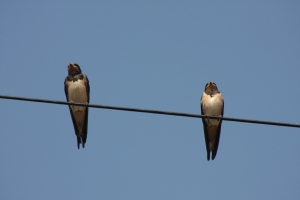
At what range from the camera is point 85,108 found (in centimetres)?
1283

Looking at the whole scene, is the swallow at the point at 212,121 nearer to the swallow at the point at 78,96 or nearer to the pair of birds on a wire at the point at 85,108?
the pair of birds on a wire at the point at 85,108

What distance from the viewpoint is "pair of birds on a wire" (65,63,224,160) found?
12.6 metres

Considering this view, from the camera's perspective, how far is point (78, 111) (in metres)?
12.8

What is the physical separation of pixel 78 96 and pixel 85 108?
43 centimetres

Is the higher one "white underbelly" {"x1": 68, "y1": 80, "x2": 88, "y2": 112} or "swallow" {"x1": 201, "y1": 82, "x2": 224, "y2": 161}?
"white underbelly" {"x1": 68, "y1": 80, "x2": 88, "y2": 112}

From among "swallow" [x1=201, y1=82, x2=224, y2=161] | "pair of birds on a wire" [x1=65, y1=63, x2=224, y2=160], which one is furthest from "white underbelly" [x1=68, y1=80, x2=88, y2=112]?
"swallow" [x1=201, y1=82, x2=224, y2=161]

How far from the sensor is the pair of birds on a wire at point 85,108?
41.3 feet

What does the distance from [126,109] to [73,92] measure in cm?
500

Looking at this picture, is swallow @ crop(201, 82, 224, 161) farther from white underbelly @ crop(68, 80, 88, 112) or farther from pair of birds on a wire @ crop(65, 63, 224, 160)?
white underbelly @ crop(68, 80, 88, 112)

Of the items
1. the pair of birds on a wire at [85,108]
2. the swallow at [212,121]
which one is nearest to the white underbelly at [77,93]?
the pair of birds on a wire at [85,108]

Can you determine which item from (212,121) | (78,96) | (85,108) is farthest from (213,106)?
(78,96)

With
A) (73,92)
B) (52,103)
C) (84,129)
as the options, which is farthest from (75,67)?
(52,103)

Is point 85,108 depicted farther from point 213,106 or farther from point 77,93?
point 213,106

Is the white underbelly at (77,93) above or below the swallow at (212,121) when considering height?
above
